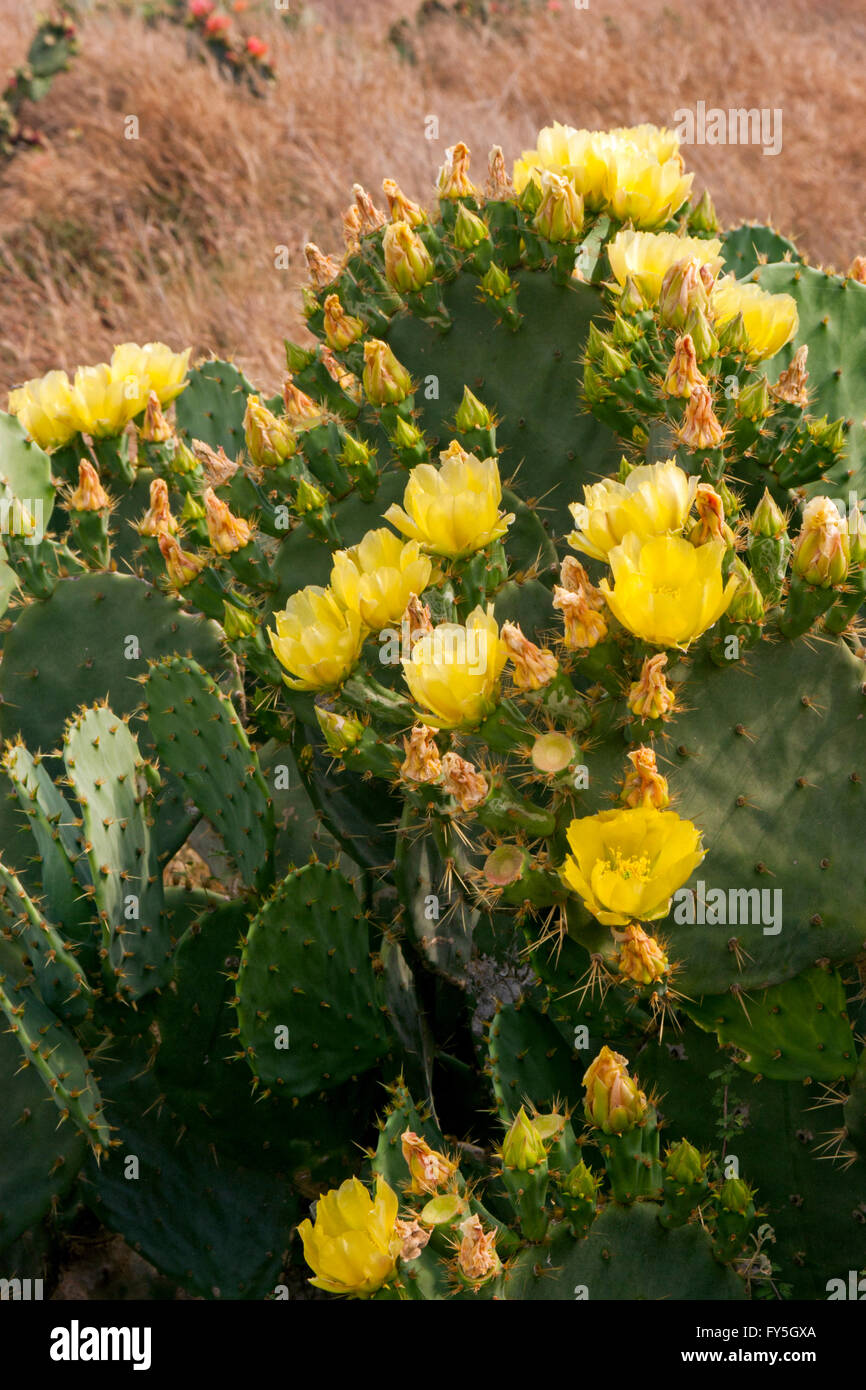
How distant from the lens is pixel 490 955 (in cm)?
189

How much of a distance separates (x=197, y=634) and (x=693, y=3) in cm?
845

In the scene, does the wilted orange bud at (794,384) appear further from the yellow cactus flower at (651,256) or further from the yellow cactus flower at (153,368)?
the yellow cactus flower at (153,368)

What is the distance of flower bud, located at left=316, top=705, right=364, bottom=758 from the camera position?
1.39m

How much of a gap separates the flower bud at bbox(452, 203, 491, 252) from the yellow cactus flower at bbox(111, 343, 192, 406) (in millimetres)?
774

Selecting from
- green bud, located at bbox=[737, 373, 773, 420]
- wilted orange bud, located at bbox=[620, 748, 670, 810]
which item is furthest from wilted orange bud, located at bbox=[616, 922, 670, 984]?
green bud, located at bbox=[737, 373, 773, 420]

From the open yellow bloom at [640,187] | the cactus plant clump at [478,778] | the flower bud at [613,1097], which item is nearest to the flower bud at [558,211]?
the cactus plant clump at [478,778]

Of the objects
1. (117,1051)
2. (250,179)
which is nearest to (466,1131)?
(117,1051)

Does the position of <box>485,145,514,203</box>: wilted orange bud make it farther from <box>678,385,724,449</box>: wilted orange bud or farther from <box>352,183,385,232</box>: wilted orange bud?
<box>678,385,724,449</box>: wilted orange bud

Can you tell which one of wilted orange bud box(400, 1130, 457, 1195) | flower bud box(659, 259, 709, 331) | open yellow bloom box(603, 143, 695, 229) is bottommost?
wilted orange bud box(400, 1130, 457, 1195)

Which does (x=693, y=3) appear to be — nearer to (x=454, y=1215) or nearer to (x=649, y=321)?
(x=649, y=321)

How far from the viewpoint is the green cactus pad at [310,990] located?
1.66m

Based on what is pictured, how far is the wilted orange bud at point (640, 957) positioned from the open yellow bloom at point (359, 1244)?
35 centimetres

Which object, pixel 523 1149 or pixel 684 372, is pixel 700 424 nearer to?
pixel 684 372

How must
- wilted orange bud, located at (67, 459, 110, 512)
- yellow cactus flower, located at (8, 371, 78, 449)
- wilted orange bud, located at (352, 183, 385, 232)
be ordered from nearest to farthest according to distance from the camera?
wilted orange bud, located at (352, 183, 385, 232), wilted orange bud, located at (67, 459, 110, 512), yellow cactus flower, located at (8, 371, 78, 449)
